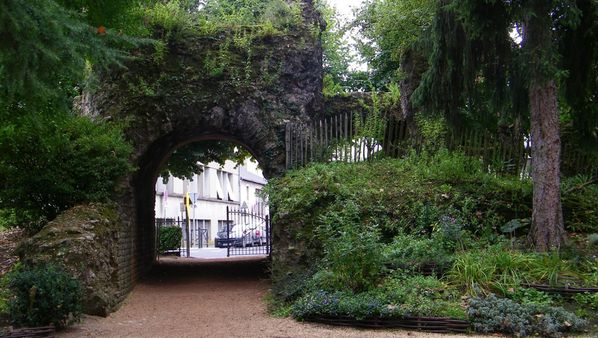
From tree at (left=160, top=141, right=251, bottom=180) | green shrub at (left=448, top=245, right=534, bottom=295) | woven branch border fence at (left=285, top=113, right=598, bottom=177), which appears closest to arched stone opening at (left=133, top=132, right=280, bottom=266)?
woven branch border fence at (left=285, top=113, right=598, bottom=177)

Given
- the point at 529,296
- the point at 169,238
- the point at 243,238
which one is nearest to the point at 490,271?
the point at 529,296

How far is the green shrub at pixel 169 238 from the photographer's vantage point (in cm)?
2332

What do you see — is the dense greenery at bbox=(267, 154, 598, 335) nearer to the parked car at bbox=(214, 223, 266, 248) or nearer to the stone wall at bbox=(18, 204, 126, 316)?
the stone wall at bbox=(18, 204, 126, 316)

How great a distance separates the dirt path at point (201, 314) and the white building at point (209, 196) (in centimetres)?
2036

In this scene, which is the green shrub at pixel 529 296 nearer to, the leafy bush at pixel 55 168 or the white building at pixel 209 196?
the leafy bush at pixel 55 168

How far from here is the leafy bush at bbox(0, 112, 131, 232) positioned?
31.8 ft

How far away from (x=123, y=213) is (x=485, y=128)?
308 inches

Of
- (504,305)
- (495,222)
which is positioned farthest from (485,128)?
(504,305)

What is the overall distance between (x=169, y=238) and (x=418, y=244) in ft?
55.2

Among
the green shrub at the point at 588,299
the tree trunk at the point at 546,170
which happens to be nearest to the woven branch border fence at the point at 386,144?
the tree trunk at the point at 546,170

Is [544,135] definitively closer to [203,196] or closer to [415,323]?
[415,323]

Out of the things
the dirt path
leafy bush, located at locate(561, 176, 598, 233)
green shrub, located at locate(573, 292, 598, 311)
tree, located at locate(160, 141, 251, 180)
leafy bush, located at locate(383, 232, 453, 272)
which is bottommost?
the dirt path

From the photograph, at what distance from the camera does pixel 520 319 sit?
673 centimetres

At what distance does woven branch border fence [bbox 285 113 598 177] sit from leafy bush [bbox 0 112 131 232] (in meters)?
4.16
